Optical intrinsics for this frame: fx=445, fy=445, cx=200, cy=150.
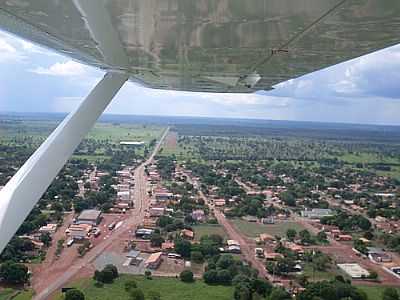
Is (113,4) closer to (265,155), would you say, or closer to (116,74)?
(116,74)

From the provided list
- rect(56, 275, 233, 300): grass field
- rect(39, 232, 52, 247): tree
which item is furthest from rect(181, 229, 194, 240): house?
rect(39, 232, 52, 247): tree

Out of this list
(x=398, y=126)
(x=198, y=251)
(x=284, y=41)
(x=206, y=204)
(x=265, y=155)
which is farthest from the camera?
(x=398, y=126)

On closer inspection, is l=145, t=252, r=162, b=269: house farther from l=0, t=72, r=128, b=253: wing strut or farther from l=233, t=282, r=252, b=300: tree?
l=0, t=72, r=128, b=253: wing strut

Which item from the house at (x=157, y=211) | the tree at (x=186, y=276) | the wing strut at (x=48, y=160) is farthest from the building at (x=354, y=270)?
the wing strut at (x=48, y=160)

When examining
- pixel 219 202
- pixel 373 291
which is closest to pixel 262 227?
pixel 219 202

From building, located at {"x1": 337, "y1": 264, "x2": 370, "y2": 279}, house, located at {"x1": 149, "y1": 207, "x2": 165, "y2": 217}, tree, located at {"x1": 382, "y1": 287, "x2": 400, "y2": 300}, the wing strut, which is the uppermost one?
the wing strut

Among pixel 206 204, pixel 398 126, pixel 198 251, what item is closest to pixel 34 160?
pixel 198 251
